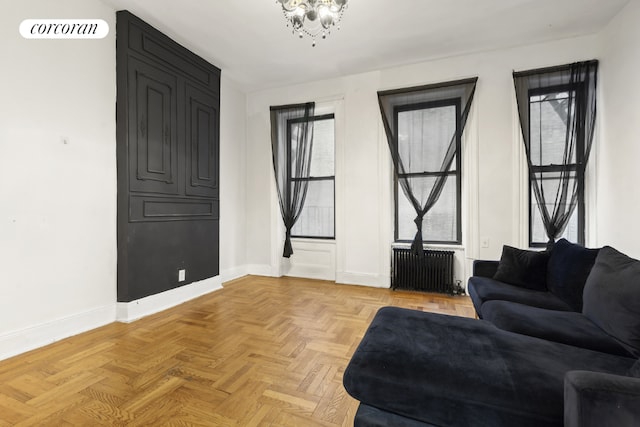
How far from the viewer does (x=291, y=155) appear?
4.87 m

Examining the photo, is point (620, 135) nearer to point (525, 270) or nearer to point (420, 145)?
point (525, 270)

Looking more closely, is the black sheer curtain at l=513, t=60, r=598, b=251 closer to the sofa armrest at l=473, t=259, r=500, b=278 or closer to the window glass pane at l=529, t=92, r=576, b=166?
the window glass pane at l=529, t=92, r=576, b=166

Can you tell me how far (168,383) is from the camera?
1.85 m

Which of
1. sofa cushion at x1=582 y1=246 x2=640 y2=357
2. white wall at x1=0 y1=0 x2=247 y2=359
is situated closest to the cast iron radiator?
sofa cushion at x1=582 y1=246 x2=640 y2=357

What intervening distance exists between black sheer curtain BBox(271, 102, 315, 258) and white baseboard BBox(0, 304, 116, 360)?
8.28ft

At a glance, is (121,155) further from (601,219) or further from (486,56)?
(601,219)

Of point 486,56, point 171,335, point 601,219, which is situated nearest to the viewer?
point 171,335

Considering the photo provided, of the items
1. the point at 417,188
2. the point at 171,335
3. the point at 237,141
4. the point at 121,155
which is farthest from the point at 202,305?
the point at 417,188

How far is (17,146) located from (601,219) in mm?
5751

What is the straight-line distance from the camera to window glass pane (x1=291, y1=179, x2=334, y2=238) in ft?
15.5

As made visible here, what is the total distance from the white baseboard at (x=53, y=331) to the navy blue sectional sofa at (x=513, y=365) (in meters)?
2.74

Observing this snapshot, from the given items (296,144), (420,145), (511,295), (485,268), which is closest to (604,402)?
(511,295)

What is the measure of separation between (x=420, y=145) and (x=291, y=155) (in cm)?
212

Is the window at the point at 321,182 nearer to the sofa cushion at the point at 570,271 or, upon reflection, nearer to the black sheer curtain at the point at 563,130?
the black sheer curtain at the point at 563,130
